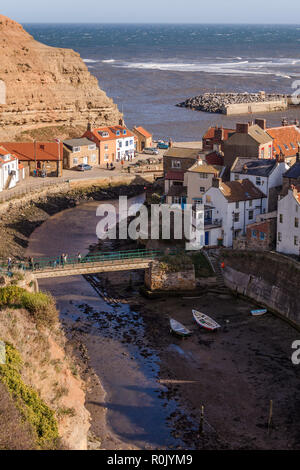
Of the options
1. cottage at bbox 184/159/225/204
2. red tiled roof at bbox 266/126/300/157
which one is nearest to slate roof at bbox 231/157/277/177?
cottage at bbox 184/159/225/204

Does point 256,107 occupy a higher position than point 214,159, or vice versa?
point 214,159

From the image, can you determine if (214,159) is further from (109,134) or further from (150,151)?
(150,151)

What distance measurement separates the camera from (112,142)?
86375 millimetres

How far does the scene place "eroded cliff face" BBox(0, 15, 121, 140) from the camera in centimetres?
9206

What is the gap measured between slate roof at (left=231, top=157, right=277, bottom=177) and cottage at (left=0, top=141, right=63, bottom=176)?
27659 mm

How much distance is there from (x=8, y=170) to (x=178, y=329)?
36859 millimetres

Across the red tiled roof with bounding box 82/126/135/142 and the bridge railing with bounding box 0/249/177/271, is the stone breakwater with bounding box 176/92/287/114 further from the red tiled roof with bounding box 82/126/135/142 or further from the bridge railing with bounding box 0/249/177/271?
the bridge railing with bounding box 0/249/177/271

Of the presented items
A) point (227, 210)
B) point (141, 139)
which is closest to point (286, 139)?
point (227, 210)

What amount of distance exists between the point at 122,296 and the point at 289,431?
1884cm

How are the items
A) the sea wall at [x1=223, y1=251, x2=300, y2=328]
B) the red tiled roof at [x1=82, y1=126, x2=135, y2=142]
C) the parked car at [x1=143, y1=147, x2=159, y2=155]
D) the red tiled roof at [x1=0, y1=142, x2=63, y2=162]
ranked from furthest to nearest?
the parked car at [x1=143, y1=147, x2=159, y2=155] < the red tiled roof at [x1=82, y1=126, x2=135, y2=142] < the red tiled roof at [x1=0, y1=142, x2=63, y2=162] < the sea wall at [x1=223, y1=251, x2=300, y2=328]

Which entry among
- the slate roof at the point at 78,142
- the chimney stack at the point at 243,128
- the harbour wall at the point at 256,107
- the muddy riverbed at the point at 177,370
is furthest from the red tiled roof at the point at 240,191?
the harbour wall at the point at 256,107

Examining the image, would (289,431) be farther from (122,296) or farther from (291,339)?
(122,296)
